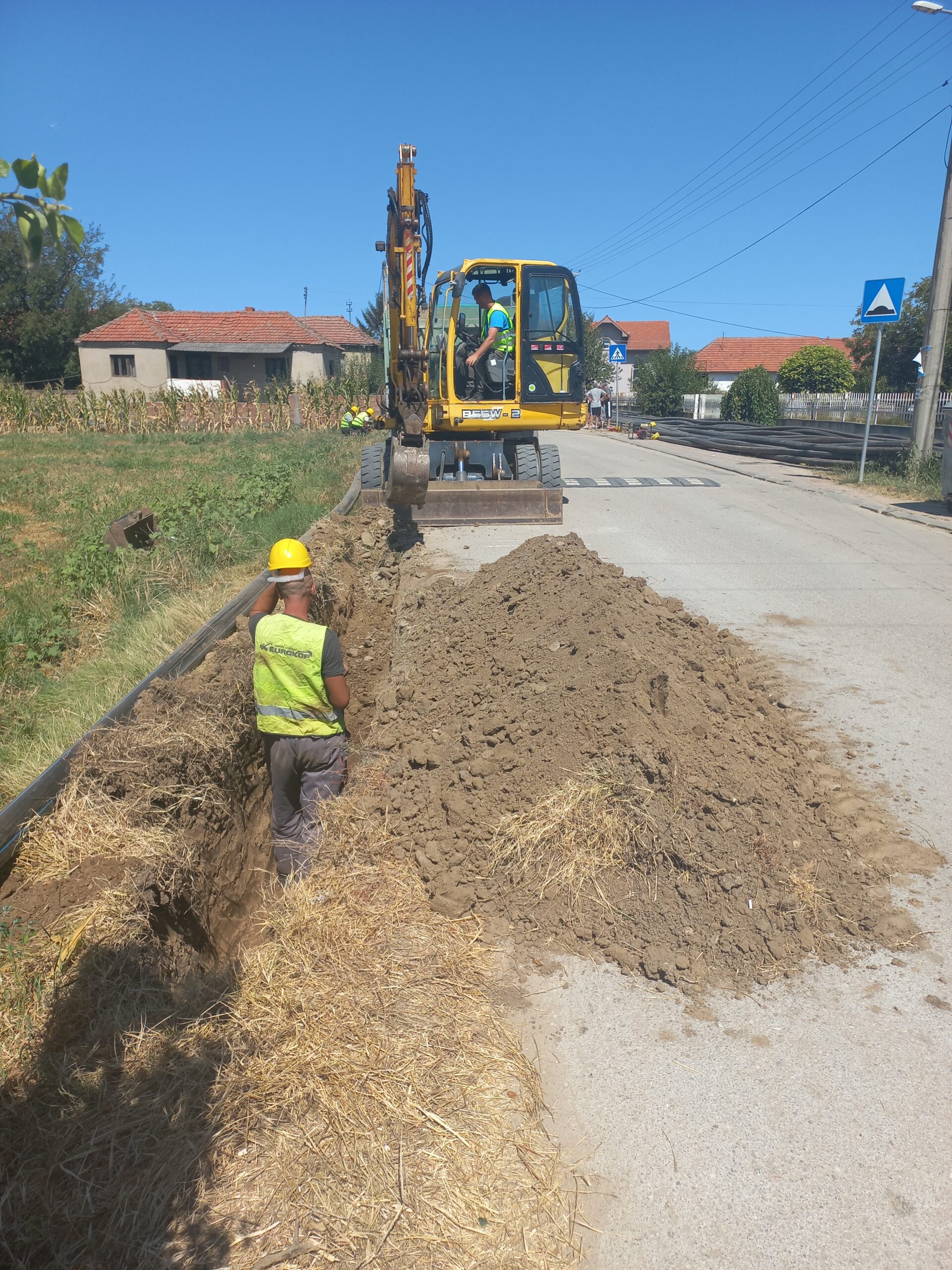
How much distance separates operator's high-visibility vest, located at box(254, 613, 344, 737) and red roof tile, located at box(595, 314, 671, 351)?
88.9 meters

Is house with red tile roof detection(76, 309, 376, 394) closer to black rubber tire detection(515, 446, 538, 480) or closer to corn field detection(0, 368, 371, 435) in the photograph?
corn field detection(0, 368, 371, 435)

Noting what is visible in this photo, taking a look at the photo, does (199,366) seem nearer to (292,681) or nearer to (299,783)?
(299,783)

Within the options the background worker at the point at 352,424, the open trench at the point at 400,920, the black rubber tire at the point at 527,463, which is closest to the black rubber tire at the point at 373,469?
the black rubber tire at the point at 527,463

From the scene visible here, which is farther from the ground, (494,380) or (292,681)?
(494,380)

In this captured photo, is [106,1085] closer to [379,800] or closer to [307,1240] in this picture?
[307,1240]

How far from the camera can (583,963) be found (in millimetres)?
3711

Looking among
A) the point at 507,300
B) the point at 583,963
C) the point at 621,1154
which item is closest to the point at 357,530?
the point at 507,300

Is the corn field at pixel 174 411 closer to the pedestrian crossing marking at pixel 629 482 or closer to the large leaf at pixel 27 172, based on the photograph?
the pedestrian crossing marking at pixel 629 482

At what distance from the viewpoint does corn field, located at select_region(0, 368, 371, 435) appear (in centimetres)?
3641

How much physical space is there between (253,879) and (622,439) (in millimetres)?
28579

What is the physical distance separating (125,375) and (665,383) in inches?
1102

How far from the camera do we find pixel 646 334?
307ft

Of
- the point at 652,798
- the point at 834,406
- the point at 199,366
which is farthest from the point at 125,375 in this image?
the point at 652,798

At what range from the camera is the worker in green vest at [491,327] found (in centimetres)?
1223
